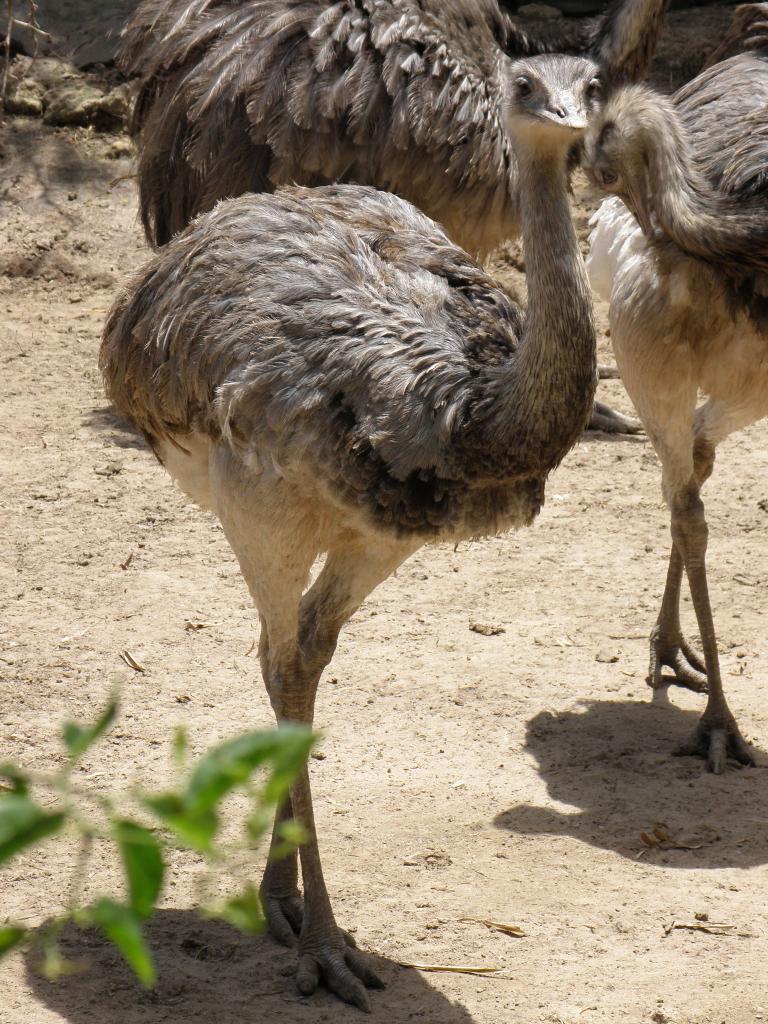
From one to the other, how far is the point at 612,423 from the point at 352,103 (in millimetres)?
2059

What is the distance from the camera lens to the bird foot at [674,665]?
4.84 meters

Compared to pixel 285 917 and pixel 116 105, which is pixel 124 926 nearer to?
pixel 285 917

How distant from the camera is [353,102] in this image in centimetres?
570

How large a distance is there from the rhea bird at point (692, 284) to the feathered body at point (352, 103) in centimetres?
123

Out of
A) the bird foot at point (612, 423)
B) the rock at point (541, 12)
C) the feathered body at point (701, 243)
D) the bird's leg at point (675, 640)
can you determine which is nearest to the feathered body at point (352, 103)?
the bird foot at point (612, 423)

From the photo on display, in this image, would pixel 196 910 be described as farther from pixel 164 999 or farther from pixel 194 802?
pixel 194 802

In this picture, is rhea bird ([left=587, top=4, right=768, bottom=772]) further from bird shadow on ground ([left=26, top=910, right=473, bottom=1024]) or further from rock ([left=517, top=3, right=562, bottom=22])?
rock ([left=517, top=3, right=562, bottom=22])

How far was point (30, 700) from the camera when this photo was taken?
175 inches

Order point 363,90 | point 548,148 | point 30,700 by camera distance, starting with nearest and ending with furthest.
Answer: point 548,148, point 30,700, point 363,90

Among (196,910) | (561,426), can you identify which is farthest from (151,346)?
(196,910)

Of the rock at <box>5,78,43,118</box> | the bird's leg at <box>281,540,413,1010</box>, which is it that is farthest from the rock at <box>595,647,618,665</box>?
the rock at <box>5,78,43,118</box>

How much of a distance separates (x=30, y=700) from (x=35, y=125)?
567 centimetres

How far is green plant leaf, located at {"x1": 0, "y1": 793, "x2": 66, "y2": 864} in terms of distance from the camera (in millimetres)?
778

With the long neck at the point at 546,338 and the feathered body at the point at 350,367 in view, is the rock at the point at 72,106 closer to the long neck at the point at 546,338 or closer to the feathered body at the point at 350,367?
the feathered body at the point at 350,367
